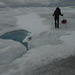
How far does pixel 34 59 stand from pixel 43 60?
38cm

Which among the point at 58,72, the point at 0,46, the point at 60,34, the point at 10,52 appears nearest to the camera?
the point at 58,72

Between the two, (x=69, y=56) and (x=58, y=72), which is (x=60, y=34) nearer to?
(x=69, y=56)

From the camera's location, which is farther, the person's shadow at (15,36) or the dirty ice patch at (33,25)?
the dirty ice patch at (33,25)

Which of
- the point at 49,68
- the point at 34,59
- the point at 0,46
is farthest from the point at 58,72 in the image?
the point at 0,46

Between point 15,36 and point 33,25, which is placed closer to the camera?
point 15,36

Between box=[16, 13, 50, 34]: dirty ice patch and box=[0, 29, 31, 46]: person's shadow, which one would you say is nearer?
box=[0, 29, 31, 46]: person's shadow

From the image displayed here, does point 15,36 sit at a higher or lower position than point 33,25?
lower

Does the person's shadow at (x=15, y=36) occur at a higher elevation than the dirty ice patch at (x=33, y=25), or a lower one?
lower

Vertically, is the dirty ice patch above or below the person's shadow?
above

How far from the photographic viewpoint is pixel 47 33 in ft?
28.2

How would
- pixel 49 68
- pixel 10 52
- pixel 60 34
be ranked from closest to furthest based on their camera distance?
pixel 49 68
pixel 10 52
pixel 60 34

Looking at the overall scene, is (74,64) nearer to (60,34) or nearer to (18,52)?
(18,52)

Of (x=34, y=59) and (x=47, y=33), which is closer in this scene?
(x=34, y=59)

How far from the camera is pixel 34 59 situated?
4965 mm
